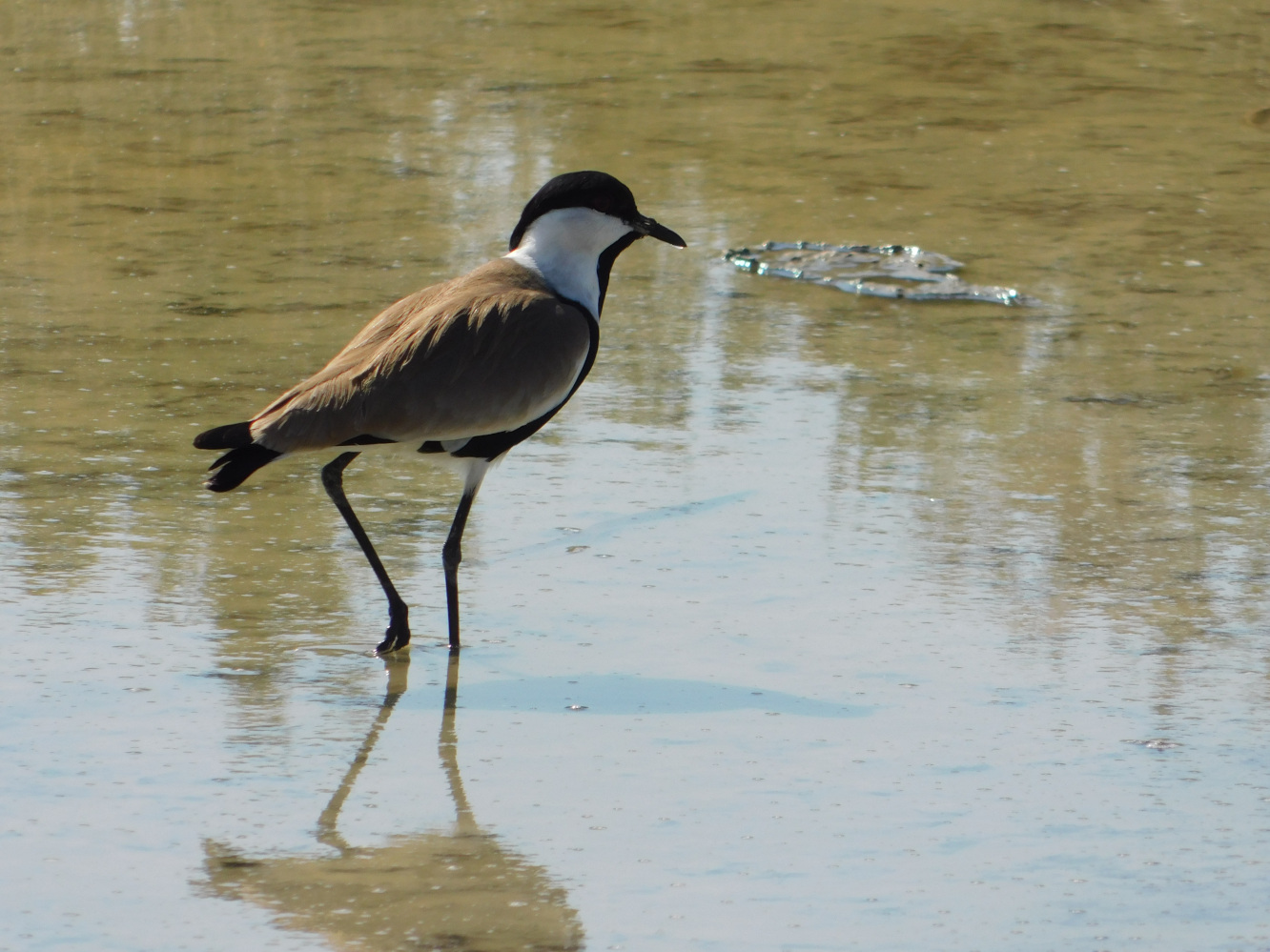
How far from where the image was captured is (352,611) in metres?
5.22

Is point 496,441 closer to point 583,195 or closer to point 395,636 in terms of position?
point 395,636

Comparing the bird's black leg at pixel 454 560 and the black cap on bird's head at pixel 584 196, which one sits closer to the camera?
the bird's black leg at pixel 454 560

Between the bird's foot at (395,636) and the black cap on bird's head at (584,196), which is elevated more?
the black cap on bird's head at (584,196)

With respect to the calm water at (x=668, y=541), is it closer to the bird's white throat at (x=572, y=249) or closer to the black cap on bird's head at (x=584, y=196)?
the bird's white throat at (x=572, y=249)

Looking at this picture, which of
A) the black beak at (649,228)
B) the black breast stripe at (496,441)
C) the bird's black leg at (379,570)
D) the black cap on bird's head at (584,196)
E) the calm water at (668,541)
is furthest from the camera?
the black beak at (649,228)

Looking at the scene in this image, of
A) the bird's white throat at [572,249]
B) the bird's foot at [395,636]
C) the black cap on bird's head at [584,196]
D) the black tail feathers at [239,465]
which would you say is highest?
the black cap on bird's head at [584,196]

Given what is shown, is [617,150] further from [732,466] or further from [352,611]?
[352,611]

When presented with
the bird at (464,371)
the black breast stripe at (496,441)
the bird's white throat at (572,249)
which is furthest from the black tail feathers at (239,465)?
the bird's white throat at (572,249)

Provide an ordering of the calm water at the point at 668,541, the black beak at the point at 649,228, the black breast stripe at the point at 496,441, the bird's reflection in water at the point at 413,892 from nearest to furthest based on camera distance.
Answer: the bird's reflection in water at the point at 413,892 → the calm water at the point at 668,541 → the black breast stripe at the point at 496,441 → the black beak at the point at 649,228

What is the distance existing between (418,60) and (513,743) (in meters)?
8.01

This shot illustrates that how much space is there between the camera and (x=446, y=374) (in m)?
5.16

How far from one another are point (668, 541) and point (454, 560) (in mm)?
843

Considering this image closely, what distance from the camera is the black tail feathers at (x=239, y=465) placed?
5.01 meters

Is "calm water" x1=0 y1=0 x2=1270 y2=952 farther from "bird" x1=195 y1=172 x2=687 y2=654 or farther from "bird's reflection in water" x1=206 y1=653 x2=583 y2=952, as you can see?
"bird" x1=195 y1=172 x2=687 y2=654
